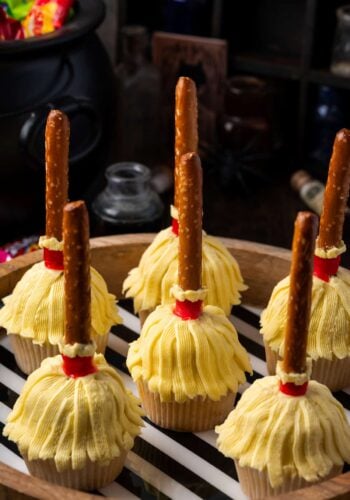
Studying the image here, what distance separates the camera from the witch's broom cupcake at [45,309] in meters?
1.21

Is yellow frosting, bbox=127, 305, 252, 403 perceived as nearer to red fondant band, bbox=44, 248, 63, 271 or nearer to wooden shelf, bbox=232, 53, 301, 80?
red fondant band, bbox=44, 248, 63, 271

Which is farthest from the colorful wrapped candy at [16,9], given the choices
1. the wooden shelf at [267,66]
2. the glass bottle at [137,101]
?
the wooden shelf at [267,66]

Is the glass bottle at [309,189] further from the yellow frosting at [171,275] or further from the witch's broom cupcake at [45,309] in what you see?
the witch's broom cupcake at [45,309]

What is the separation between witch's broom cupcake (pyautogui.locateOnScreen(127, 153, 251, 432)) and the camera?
114cm

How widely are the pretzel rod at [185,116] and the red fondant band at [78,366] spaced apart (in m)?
0.23

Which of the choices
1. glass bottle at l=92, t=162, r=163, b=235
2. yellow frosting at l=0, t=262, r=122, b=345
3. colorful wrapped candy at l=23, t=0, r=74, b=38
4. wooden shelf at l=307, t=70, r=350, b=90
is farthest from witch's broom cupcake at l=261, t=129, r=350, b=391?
wooden shelf at l=307, t=70, r=350, b=90

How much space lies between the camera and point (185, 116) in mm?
1184

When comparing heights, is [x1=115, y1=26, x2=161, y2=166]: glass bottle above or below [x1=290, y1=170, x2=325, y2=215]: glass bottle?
above

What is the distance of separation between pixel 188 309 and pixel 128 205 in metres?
0.78

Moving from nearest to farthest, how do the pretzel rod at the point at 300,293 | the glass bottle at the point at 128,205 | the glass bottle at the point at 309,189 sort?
the pretzel rod at the point at 300,293 < the glass bottle at the point at 128,205 < the glass bottle at the point at 309,189

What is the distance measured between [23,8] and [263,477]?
1.26 meters

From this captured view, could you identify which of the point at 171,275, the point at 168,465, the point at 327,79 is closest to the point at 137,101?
the point at 327,79

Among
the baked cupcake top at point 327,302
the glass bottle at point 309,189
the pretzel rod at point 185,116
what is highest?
the pretzel rod at point 185,116

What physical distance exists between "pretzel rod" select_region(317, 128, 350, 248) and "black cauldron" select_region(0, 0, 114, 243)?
750mm
